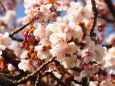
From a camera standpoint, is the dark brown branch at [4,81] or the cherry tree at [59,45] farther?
the dark brown branch at [4,81]

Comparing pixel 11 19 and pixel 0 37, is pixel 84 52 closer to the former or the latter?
pixel 0 37

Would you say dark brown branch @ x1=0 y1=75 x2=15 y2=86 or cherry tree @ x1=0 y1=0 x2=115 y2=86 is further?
dark brown branch @ x1=0 y1=75 x2=15 y2=86

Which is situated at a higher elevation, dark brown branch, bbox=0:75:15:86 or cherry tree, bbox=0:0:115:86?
cherry tree, bbox=0:0:115:86

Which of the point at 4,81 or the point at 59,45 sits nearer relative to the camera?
the point at 59,45

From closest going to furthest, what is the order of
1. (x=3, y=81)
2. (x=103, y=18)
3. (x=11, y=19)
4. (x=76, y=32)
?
1. (x=76, y=32)
2. (x=3, y=81)
3. (x=103, y=18)
4. (x=11, y=19)

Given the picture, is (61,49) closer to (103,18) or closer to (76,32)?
(76,32)

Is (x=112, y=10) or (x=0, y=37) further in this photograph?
(x=112, y=10)

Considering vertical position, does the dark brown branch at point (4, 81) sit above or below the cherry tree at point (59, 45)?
below

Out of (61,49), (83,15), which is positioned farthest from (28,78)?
(83,15)

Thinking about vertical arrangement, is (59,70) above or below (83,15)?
below

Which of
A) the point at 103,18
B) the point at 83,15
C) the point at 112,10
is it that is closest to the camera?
the point at 83,15

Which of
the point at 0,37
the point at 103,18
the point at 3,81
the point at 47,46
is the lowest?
the point at 3,81
